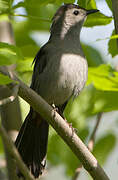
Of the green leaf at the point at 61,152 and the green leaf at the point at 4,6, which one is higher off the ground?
the green leaf at the point at 4,6

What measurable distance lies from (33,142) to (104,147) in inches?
32.3

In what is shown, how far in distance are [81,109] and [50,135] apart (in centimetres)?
48

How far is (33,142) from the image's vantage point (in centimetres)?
426

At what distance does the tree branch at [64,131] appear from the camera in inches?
104

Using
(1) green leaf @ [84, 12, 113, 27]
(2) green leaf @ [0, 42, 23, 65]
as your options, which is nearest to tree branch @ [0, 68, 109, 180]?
(2) green leaf @ [0, 42, 23, 65]

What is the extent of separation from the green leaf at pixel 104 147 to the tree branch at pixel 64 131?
1.42 m

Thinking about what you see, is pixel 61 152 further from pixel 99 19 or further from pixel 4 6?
pixel 4 6

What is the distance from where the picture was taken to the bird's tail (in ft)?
12.9

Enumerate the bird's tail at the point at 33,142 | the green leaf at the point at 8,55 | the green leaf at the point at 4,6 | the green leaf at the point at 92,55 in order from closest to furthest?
the green leaf at the point at 8,55 → the green leaf at the point at 4,6 → the bird's tail at the point at 33,142 → the green leaf at the point at 92,55

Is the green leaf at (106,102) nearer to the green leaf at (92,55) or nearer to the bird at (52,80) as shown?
the bird at (52,80)

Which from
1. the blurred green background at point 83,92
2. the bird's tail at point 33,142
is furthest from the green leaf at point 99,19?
the bird's tail at point 33,142

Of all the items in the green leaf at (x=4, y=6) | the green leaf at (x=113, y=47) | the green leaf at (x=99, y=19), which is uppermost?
the green leaf at (x=4, y=6)

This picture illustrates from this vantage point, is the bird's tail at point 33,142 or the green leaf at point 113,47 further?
the bird's tail at point 33,142

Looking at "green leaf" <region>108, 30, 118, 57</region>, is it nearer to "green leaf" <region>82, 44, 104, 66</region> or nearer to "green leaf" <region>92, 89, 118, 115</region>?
"green leaf" <region>92, 89, 118, 115</region>
